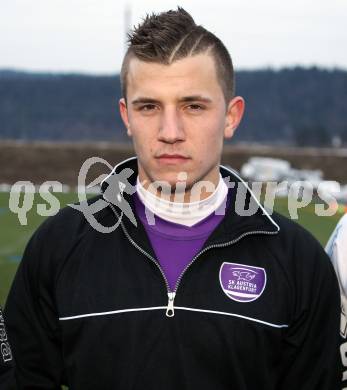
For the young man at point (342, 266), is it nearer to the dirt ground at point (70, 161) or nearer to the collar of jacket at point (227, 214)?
the collar of jacket at point (227, 214)

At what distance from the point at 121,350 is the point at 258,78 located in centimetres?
A: 15091

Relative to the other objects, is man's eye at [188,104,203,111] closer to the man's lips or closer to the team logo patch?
the man's lips

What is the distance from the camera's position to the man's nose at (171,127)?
2.45m

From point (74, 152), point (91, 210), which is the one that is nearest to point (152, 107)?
point (91, 210)

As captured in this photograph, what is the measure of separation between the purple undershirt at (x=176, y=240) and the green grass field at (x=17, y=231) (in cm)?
549

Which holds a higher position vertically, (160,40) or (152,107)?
(160,40)

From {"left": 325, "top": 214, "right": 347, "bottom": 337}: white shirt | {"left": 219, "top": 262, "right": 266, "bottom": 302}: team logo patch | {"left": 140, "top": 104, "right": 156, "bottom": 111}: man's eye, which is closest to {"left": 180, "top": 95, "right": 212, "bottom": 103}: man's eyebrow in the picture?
{"left": 140, "top": 104, "right": 156, "bottom": 111}: man's eye

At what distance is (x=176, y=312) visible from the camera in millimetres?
2490

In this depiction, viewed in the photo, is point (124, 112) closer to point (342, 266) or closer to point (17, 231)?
point (342, 266)

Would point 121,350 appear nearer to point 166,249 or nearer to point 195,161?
point 166,249

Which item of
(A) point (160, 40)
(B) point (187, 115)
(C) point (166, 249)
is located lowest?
(C) point (166, 249)

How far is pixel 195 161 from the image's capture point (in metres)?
2.53

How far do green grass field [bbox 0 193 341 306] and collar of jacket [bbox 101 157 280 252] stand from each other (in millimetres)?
5314

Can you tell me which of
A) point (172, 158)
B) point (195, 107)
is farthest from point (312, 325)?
point (195, 107)
